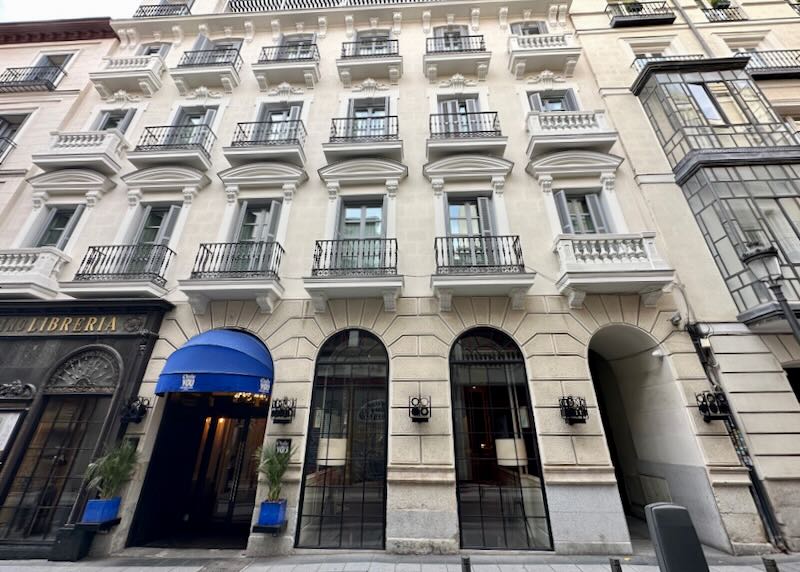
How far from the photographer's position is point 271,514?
241 inches

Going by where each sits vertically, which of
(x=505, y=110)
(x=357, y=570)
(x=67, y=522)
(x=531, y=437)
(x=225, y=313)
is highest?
(x=505, y=110)

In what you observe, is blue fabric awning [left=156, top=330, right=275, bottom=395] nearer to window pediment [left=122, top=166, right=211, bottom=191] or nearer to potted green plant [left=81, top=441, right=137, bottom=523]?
potted green plant [left=81, top=441, right=137, bottom=523]

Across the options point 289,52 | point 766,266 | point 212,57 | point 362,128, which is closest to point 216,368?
point 362,128

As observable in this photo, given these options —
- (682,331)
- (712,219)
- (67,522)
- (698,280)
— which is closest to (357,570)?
(67,522)

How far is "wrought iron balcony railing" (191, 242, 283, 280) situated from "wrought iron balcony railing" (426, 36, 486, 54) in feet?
Result: 31.5

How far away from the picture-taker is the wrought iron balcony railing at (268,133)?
9.96 meters

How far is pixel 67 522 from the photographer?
636 cm

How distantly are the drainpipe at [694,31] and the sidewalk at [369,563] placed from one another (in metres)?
14.8

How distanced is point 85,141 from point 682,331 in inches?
703

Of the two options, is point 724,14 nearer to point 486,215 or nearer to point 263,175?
point 486,215

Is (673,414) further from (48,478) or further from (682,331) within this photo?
(48,478)

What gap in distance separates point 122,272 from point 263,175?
14.8 ft

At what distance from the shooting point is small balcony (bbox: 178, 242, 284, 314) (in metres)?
7.73

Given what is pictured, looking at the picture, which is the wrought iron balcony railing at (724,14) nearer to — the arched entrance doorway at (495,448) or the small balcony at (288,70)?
the small balcony at (288,70)
